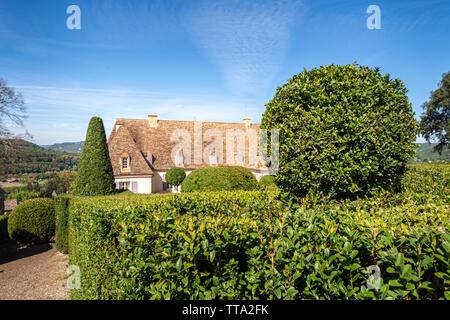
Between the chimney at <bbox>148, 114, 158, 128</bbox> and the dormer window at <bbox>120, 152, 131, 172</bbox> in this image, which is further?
the chimney at <bbox>148, 114, 158, 128</bbox>

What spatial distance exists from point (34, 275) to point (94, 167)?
589 centimetres

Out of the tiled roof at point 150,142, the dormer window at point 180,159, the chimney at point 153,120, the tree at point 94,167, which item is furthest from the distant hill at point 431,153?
the chimney at point 153,120

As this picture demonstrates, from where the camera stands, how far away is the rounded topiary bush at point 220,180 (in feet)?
42.7

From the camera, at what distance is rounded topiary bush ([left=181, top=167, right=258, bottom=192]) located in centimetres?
1302

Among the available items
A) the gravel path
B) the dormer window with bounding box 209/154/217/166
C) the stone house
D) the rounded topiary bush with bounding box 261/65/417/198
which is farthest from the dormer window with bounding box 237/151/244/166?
the rounded topiary bush with bounding box 261/65/417/198

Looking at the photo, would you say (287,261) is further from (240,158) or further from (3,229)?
(240,158)

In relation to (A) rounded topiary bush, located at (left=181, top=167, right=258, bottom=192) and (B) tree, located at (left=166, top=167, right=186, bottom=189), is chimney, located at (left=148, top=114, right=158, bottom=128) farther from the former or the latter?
(A) rounded topiary bush, located at (left=181, top=167, right=258, bottom=192)

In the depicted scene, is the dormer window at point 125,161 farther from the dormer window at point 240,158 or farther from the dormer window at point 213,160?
the dormer window at point 240,158

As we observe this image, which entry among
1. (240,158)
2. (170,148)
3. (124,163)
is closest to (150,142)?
(170,148)

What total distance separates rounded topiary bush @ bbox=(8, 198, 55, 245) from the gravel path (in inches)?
57.2

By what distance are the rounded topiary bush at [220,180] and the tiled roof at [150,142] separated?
1364 cm

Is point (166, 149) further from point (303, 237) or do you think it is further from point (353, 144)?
point (303, 237)
